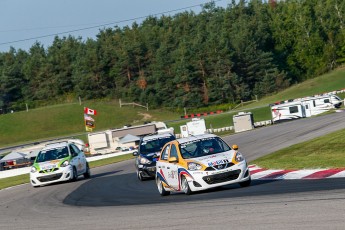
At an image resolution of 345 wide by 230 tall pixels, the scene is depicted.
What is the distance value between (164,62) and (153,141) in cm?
9913

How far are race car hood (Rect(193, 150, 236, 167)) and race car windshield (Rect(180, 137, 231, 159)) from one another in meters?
0.36

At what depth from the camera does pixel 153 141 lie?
28453mm

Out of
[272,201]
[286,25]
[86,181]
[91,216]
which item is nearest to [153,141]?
[86,181]

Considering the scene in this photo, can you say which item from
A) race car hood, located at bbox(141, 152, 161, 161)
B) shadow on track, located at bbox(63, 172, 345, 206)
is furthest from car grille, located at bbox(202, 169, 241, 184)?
race car hood, located at bbox(141, 152, 161, 161)

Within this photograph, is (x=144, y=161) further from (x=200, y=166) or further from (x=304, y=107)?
(x=304, y=107)

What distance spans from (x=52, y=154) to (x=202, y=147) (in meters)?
12.9

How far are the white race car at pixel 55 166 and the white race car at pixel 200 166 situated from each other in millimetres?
10622

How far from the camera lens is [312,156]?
1053 inches

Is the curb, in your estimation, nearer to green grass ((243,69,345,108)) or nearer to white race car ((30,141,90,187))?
white race car ((30,141,90,187))

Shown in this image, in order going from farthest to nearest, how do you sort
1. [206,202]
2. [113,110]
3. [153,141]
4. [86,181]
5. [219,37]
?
[219,37] < [113,110] < [86,181] < [153,141] < [206,202]

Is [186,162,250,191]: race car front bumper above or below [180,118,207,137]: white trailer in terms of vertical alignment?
above

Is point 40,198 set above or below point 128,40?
below

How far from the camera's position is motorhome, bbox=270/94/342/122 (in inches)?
2677

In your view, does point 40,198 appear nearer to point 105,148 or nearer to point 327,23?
point 105,148
